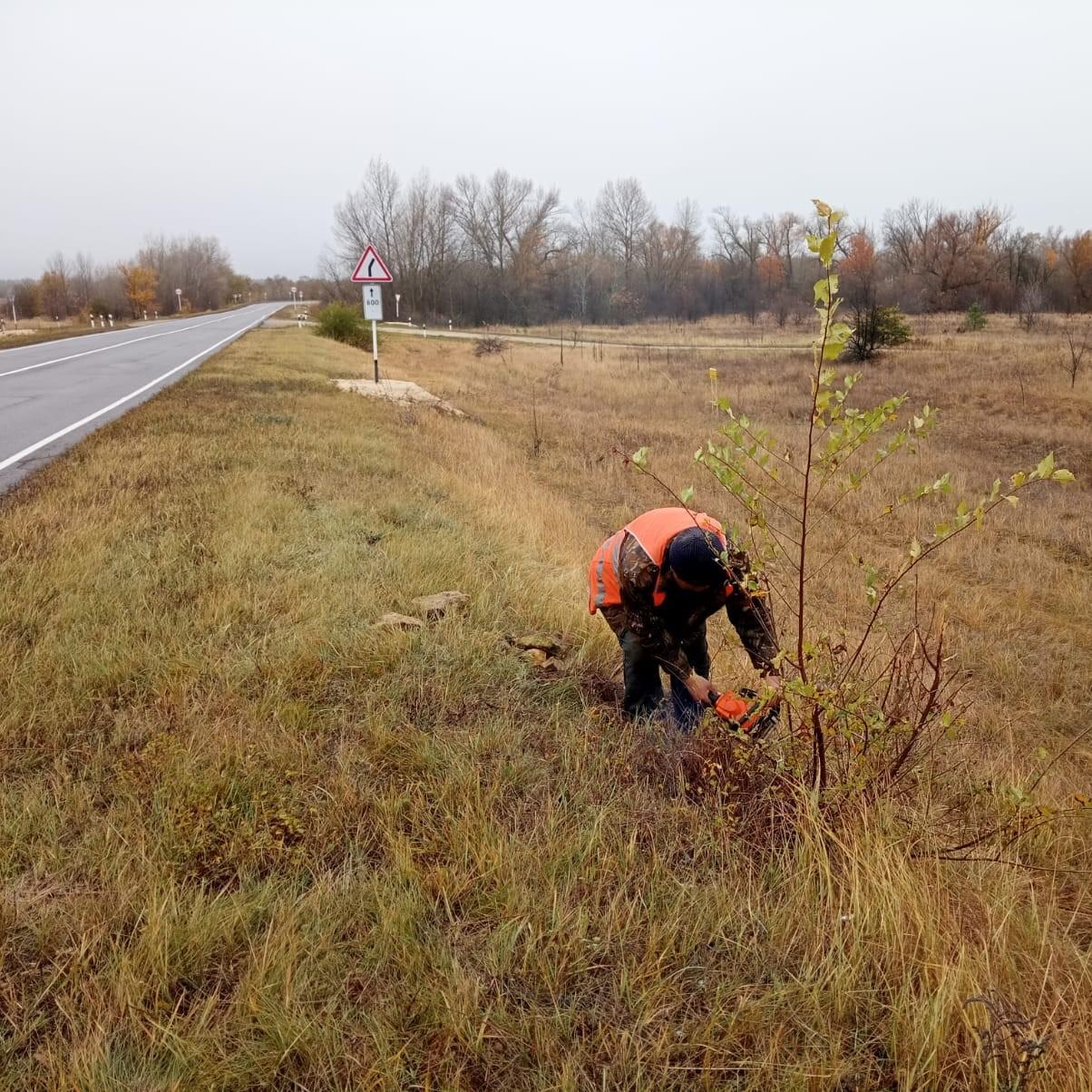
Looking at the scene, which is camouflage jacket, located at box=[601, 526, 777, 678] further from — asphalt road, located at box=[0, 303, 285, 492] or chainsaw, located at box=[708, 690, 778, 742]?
asphalt road, located at box=[0, 303, 285, 492]

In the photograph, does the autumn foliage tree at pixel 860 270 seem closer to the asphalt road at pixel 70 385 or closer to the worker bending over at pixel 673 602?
the asphalt road at pixel 70 385

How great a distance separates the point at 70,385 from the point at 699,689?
13.5 meters

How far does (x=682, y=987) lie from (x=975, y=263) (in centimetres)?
5760

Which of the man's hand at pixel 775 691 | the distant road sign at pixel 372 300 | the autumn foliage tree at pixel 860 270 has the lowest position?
the man's hand at pixel 775 691

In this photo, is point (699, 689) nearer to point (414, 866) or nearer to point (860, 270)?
point (414, 866)

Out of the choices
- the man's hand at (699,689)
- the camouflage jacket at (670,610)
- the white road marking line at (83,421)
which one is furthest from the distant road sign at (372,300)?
the man's hand at (699,689)

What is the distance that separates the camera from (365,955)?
1.83 m

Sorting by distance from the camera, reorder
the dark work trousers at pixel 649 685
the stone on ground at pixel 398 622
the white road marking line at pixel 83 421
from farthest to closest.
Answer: the white road marking line at pixel 83 421
the stone on ground at pixel 398 622
the dark work trousers at pixel 649 685

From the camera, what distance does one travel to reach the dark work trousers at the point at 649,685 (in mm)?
3270

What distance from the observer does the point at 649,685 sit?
11.2 ft

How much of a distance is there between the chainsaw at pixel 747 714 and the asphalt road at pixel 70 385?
6016 mm

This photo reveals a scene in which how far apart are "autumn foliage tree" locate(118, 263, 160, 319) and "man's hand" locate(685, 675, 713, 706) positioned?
2492 inches

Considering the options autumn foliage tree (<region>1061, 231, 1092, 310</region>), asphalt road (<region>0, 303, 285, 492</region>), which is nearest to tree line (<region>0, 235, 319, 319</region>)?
asphalt road (<region>0, 303, 285, 492</region>)

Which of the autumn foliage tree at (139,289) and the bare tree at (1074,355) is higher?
the autumn foliage tree at (139,289)
